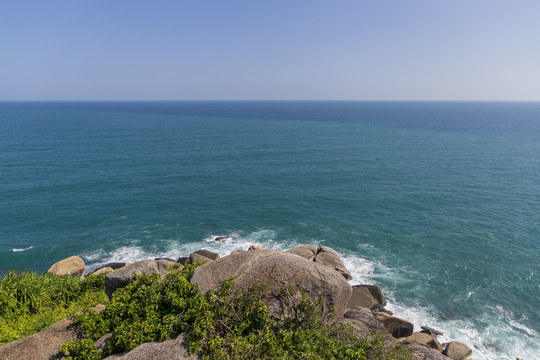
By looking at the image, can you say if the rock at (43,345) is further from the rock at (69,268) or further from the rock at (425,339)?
the rock at (425,339)

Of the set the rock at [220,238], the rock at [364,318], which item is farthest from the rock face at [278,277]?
the rock at [220,238]

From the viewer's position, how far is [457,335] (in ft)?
109

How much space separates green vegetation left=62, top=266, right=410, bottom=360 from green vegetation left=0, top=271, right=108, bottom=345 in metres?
5.11

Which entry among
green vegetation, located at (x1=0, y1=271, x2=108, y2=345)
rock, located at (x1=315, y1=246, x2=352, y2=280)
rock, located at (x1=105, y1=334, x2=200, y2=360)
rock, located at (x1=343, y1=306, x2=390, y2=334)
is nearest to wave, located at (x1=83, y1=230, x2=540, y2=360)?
rock, located at (x1=315, y1=246, x2=352, y2=280)

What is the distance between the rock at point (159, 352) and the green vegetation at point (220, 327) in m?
0.44

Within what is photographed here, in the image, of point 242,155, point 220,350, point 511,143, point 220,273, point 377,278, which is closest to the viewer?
point 220,350

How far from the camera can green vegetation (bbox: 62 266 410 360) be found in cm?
1570

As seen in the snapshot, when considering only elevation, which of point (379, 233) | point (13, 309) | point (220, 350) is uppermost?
point (220, 350)

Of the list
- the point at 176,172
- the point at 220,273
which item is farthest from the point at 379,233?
the point at 176,172

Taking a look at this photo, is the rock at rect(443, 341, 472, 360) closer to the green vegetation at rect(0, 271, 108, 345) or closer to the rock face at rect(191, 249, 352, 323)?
the rock face at rect(191, 249, 352, 323)

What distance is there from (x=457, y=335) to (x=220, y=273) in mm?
28677

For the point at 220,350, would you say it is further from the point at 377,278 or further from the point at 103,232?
the point at 103,232

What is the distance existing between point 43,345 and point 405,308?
1423 inches

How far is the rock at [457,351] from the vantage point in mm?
28875
